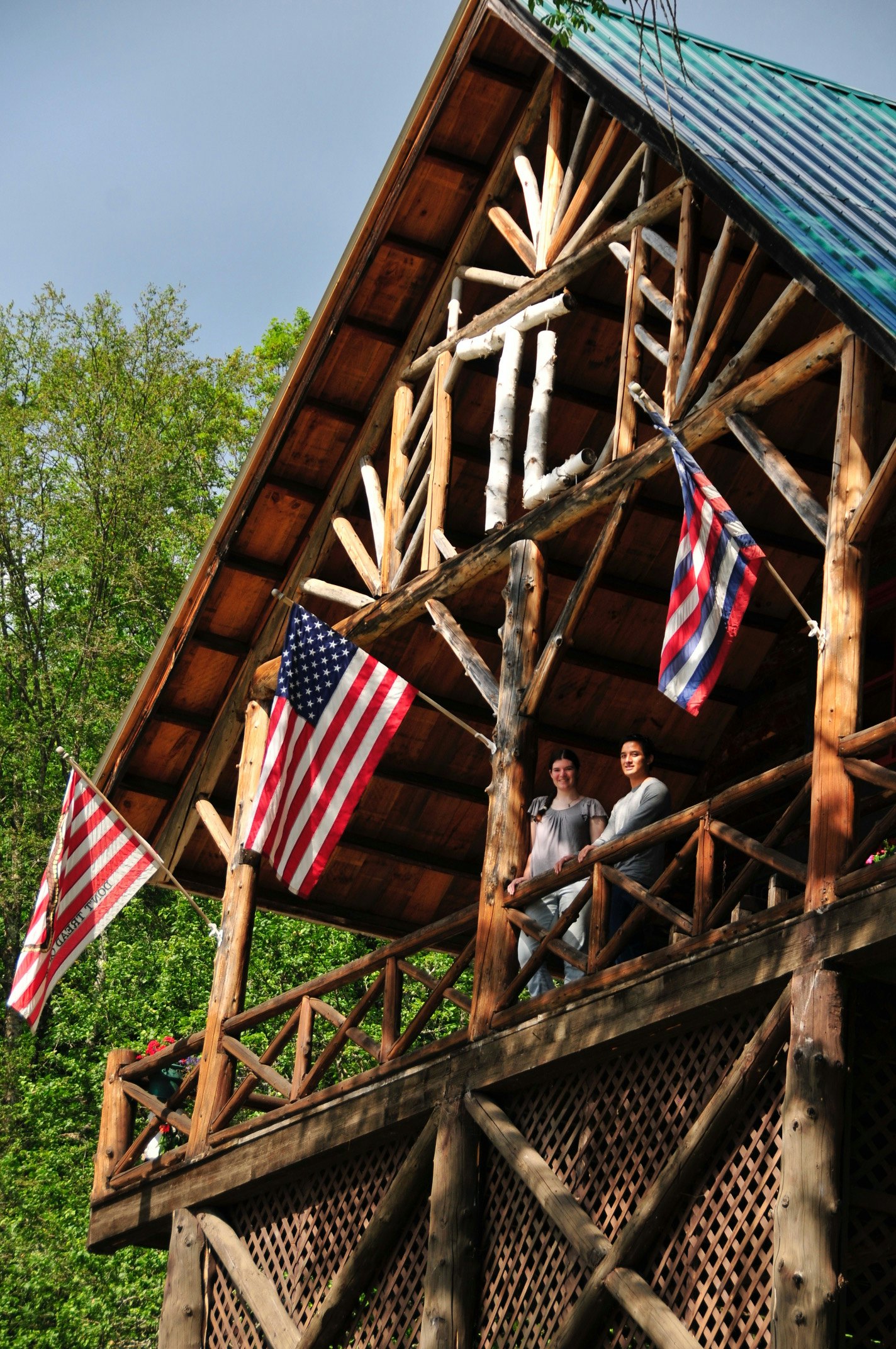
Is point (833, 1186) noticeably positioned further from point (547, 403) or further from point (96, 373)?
point (96, 373)

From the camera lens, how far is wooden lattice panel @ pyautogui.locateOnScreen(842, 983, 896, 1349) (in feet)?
24.4

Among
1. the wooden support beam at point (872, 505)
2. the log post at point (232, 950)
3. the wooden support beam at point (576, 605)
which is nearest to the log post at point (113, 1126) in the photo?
the log post at point (232, 950)

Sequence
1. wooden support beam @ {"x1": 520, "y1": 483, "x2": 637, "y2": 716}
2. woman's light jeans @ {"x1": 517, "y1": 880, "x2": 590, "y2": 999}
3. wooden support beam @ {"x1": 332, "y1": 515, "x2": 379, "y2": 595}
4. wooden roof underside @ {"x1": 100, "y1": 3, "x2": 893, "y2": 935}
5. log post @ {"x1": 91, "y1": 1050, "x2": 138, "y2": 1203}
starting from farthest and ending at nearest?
wooden roof underside @ {"x1": 100, "y1": 3, "x2": 893, "y2": 935} < wooden support beam @ {"x1": 332, "y1": 515, "x2": 379, "y2": 595} < log post @ {"x1": 91, "y1": 1050, "x2": 138, "y2": 1203} < wooden support beam @ {"x1": 520, "y1": 483, "x2": 637, "y2": 716} < woman's light jeans @ {"x1": 517, "y1": 880, "x2": 590, "y2": 999}

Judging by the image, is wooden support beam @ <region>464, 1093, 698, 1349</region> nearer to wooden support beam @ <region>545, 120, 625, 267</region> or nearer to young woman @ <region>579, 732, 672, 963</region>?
→ young woman @ <region>579, 732, 672, 963</region>

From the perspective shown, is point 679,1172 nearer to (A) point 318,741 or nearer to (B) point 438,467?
(A) point 318,741

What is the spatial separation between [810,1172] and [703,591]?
307 centimetres

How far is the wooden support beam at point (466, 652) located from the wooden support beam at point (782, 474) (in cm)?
225

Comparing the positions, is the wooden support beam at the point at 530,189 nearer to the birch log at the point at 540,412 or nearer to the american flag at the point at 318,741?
the birch log at the point at 540,412

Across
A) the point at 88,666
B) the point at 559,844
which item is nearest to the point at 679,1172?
the point at 559,844

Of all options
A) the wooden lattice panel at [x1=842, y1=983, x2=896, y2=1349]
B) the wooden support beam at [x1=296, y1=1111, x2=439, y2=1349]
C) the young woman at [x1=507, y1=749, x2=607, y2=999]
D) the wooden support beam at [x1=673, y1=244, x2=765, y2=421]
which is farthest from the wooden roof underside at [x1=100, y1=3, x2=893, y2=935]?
the wooden lattice panel at [x1=842, y1=983, x2=896, y2=1349]

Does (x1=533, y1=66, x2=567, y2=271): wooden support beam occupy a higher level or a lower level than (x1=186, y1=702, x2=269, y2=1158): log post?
higher

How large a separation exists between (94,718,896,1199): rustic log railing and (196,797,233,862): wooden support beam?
1.65 m

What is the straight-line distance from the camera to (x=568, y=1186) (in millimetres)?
8852

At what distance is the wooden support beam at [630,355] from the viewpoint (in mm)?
10930
